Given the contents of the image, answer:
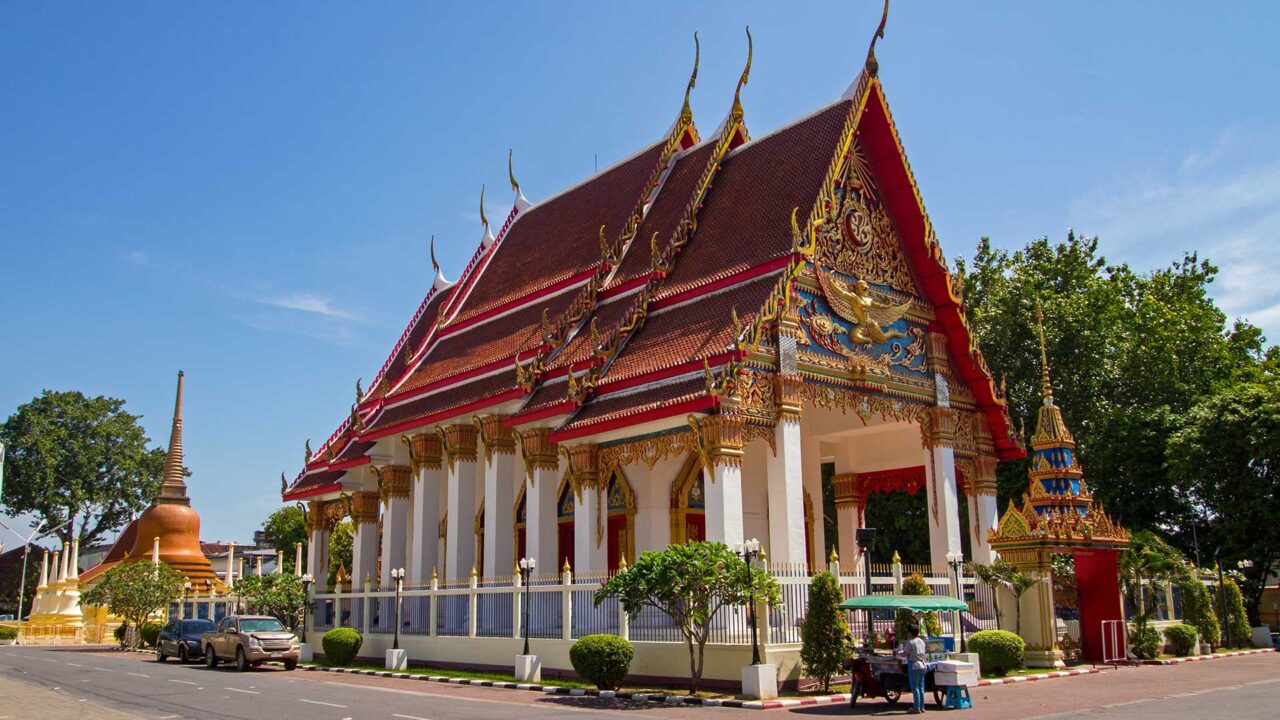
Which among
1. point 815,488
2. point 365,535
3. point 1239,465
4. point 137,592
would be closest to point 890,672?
point 815,488

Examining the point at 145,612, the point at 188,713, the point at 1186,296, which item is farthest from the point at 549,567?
the point at 1186,296

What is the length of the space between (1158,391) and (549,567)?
20.3 m

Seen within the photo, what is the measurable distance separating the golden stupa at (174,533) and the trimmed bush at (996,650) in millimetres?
30124

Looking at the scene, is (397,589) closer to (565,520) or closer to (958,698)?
(565,520)

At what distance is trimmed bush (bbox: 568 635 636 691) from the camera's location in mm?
14445

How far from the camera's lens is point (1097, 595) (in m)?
18.7

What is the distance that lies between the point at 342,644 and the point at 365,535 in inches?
228

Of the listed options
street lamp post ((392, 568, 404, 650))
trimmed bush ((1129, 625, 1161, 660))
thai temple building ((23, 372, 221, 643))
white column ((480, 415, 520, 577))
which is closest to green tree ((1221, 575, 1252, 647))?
trimmed bush ((1129, 625, 1161, 660))

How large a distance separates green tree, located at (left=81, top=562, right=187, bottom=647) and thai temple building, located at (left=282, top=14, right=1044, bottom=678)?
29.5ft

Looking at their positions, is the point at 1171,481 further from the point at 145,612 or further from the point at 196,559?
the point at 196,559

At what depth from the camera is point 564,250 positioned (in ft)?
79.4

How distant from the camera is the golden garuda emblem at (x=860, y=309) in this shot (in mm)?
17750

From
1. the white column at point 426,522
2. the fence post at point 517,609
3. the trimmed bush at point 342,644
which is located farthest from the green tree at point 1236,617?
the trimmed bush at point 342,644

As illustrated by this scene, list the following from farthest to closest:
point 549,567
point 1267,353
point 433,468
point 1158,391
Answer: point 1267,353
point 1158,391
point 433,468
point 549,567
